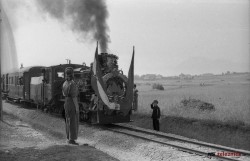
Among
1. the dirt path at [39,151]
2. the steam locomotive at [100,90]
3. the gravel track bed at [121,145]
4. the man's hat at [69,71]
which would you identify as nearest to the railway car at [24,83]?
the steam locomotive at [100,90]

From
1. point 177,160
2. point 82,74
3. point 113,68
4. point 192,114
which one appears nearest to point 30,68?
point 82,74

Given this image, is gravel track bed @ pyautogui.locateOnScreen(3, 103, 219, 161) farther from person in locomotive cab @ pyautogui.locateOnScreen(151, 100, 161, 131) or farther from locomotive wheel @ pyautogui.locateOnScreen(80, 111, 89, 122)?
person in locomotive cab @ pyautogui.locateOnScreen(151, 100, 161, 131)

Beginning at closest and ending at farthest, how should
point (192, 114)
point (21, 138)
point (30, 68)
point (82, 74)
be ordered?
1. point (21, 138)
2. point (82, 74)
3. point (192, 114)
4. point (30, 68)

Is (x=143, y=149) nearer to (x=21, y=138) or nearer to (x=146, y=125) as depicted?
(x=21, y=138)

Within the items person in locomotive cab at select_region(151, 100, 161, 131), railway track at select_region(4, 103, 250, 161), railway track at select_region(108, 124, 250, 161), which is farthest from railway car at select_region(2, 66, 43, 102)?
railway track at select_region(108, 124, 250, 161)

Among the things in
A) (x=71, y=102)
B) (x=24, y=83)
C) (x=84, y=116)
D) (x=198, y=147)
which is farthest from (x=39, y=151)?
(x=24, y=83)

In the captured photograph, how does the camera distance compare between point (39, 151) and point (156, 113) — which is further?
point (156, 113)

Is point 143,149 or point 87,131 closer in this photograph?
point 143,149

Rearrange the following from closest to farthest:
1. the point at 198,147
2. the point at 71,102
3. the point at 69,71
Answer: the point at 69,71
the point at 71,102
the point at 198,147

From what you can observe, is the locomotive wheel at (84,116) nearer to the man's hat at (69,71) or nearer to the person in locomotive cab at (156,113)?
the person in locomotive cab at (156,113)

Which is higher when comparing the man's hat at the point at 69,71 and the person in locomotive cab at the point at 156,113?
the man's hat at the point at 69,71

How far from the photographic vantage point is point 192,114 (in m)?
17.4

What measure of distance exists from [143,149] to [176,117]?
6.98 metres

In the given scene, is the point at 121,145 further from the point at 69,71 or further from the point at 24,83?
the point at 24,83
